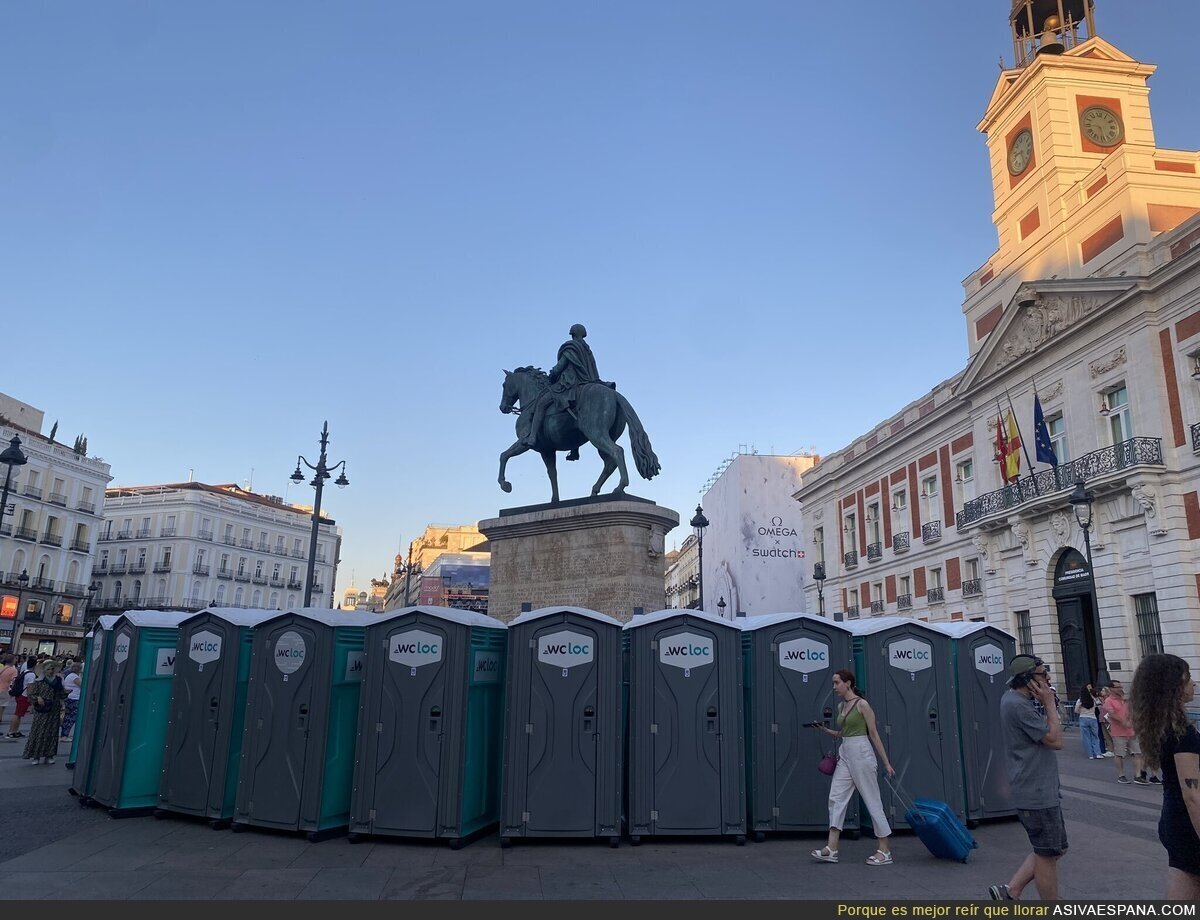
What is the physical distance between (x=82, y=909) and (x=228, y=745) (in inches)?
121

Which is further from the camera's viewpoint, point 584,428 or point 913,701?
point 584,428

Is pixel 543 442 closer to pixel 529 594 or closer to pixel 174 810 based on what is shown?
pixel 529 594

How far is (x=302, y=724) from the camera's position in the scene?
803 cm

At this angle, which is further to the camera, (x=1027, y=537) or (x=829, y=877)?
(x=1027, y=537)

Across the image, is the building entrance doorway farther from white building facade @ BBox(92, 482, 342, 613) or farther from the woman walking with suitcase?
white building facade @ BBox(92, 482, 342, 613)

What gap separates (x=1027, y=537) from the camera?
30641 millimetres

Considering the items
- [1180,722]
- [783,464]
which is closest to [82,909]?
[1180,722]

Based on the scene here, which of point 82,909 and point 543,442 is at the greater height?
point 543,442

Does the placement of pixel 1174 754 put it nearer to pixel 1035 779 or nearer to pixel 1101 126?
pixel 1035 779

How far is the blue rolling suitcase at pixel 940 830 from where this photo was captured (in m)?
7.04

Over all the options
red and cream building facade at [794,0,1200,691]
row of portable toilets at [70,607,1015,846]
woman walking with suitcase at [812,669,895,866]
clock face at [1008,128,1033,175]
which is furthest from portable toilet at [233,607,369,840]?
clock face at [1008,128,1033,175]

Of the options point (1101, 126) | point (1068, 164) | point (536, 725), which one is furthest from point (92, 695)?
point (1101, 126)

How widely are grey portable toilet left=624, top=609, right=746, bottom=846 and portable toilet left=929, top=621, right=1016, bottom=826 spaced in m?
2.60

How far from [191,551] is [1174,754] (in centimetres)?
7187
